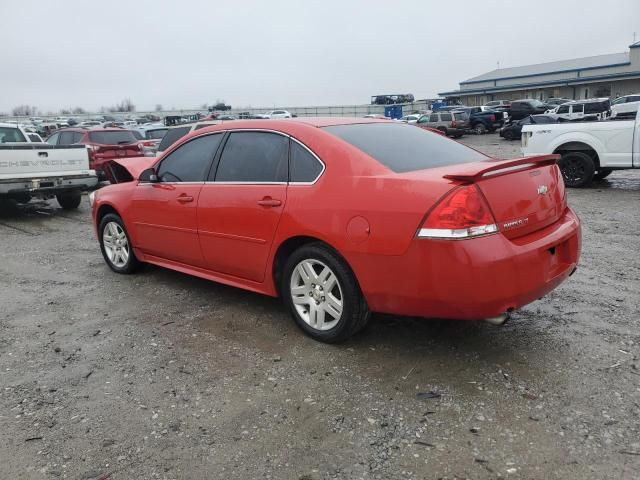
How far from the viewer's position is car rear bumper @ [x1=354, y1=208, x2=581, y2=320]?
123 inches

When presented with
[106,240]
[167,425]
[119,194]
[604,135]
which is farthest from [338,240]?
[604,135]

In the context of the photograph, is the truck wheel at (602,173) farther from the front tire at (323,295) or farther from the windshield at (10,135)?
the windshield at (10,135)

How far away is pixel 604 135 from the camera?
1050 cm

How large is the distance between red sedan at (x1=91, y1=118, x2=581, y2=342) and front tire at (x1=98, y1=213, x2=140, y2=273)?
0.84 meters

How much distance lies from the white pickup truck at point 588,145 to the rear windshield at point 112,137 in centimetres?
1032

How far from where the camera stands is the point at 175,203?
16.2 feet

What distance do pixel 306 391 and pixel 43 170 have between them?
335 inches

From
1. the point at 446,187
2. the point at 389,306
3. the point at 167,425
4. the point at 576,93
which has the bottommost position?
the point at 167,425

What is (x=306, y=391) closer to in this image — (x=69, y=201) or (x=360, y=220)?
(x=360, y=220)

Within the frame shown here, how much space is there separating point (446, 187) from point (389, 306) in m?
0.84

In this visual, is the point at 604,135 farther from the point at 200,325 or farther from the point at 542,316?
the point at 200,325

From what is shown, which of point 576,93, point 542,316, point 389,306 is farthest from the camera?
point 576,93

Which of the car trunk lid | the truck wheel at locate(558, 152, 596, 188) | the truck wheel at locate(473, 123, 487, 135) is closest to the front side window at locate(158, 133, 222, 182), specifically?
the car trunk lid

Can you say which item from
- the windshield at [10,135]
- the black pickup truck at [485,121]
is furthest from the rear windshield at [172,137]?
the black pickup truck at [485,121]
